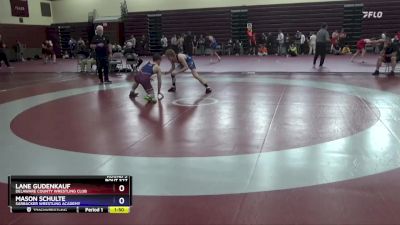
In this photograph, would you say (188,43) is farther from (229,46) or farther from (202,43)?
(229,46)

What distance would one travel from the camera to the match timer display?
8.46 ft

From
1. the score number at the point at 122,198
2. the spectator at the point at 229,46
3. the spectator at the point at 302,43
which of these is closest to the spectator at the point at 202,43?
the spectator at the point at 229,46

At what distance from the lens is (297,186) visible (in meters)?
3.79

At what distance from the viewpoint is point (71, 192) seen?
8.48ft

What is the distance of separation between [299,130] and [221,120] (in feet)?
4.83

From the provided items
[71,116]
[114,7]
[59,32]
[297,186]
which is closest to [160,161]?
[297,186]

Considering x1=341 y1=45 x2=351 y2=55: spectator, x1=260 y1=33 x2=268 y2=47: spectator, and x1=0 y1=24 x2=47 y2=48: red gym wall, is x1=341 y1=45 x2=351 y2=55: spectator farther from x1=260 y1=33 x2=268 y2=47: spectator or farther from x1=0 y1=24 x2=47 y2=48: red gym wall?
x1=0 y1=24 x2=47 y2=48: red gym wall

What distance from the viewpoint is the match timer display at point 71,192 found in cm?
258

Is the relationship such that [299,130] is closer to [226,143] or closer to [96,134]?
[226,143]

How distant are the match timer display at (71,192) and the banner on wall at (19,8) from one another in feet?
96.5

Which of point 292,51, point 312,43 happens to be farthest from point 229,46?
point 312,43

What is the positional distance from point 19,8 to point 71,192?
30152 mm

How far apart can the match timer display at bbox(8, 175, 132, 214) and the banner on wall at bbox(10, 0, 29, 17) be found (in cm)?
2942

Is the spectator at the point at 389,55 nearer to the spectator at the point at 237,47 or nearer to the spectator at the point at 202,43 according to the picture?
the spectator at the point at 237,47
